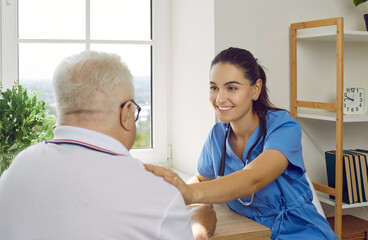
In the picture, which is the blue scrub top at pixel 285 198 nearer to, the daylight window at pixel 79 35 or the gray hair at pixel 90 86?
the gray hair at pixel 90 86

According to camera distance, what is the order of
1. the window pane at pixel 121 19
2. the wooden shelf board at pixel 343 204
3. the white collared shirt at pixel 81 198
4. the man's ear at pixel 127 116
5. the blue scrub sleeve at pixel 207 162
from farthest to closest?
Result: the window pane at pixel 121 19
the wooden shelf board at pixel 343 204
the blue scrub sleeve at pixel 207 162
the man's ear at pixel 127 116
the white collared shirt at pixel 81 198

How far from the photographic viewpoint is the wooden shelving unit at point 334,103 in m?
2.28

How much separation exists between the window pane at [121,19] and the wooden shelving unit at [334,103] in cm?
85

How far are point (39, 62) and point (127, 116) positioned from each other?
5.58 feet

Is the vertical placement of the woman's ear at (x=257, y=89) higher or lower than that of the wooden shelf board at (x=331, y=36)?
lower

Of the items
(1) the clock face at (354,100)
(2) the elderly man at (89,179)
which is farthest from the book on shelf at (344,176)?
(2) the elderly man at (89,179)

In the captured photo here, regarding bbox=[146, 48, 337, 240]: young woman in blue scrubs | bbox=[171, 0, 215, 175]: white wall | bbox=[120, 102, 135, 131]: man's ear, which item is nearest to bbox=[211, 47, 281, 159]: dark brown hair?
bbox=[146, 48, 337, 240]: young woman in blue scrubs

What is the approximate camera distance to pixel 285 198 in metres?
1.74

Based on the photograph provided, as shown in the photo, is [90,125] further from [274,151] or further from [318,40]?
[318,40]

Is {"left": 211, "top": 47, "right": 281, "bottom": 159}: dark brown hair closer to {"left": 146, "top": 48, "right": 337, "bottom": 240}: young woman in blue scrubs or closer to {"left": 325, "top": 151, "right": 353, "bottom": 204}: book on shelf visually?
{"left": 146, "top": 48, "right": 337, "bottom": 240}: young woman in blue scrubs

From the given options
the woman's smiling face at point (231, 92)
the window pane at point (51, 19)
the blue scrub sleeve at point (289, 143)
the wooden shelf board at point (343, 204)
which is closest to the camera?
the blue scrub sleeve at point (289, 143)

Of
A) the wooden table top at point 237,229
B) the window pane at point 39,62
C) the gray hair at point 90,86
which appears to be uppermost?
the window pane at point 39,62

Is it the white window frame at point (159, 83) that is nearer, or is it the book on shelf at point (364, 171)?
the book on shelf at point (364, 171)

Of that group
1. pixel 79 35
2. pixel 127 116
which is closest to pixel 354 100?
pixel 79 35
